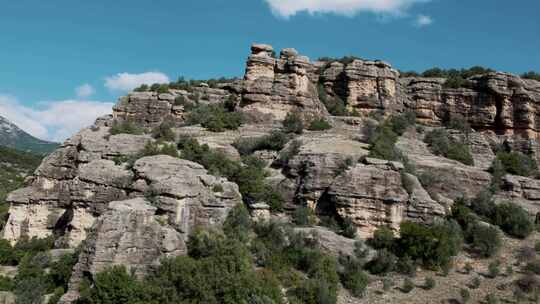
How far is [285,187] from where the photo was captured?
A: 84.2ft

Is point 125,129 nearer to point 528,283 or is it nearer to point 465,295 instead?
point 465,295

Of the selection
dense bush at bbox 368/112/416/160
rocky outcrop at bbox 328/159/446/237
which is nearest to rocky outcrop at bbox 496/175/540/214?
dense bush at bbox 368/112/416/160

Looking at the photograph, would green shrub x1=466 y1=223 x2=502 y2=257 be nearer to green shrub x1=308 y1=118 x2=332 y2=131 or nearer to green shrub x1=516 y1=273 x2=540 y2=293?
green shrub x1=516 y1=273 x2=540 y2=293

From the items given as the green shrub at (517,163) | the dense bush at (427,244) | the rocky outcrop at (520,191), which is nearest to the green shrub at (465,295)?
the dense bush at (427,244)

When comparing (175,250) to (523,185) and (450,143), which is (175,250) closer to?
(523,185)

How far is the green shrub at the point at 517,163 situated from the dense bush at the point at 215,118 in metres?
19.2

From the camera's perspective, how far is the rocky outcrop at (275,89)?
3534cm

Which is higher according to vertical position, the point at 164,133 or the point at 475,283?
the point at 164,133

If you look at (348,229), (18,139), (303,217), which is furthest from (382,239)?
(18,139)

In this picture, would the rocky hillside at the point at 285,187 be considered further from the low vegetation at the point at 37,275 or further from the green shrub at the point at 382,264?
the low vegetation at the point at 37,275

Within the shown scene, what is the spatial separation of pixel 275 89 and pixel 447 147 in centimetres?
1372

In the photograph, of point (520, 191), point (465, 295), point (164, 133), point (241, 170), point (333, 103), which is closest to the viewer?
point (465, 295)

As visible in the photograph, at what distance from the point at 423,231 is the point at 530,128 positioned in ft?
71.9

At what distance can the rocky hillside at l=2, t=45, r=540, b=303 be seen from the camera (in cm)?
1759
